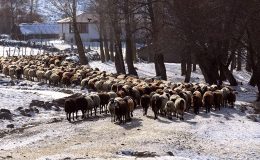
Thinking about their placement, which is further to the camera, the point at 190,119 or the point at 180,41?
the point at 180,41

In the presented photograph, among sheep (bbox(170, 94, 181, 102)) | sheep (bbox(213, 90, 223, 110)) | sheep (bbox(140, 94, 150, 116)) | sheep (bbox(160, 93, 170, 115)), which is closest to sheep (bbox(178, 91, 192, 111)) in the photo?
sheep (bbox(170, 94, 181, 102))

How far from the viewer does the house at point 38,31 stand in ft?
265

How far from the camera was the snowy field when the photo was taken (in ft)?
53.1

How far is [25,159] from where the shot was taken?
15.2 metres

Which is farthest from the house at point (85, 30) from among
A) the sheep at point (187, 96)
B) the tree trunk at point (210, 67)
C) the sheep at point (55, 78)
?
the sheep at point (187, 96)

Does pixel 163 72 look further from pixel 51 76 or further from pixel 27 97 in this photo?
pixel 27 97

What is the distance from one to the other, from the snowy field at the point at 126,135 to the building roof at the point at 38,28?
190 ft

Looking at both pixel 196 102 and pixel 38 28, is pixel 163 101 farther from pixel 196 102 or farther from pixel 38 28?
pixel 38 28

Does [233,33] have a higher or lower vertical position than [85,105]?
higher

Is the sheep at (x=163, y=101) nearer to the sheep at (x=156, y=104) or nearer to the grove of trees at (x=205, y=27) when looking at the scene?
the sheep at (x=156, y=104)

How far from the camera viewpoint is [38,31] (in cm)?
8494

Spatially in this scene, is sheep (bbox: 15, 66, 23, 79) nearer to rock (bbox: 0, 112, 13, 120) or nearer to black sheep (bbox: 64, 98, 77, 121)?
rock (bbox: 0, 112, 13, 120)

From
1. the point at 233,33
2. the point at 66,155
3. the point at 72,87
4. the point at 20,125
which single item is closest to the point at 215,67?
the point at 233,33

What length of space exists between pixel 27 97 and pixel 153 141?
10.1 meters
